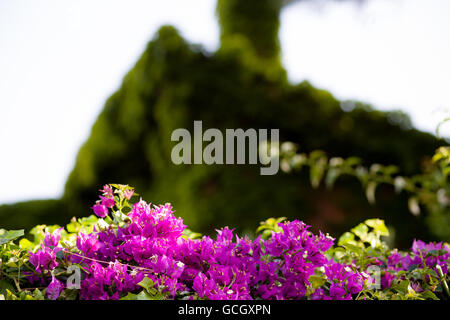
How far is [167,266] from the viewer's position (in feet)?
3.24

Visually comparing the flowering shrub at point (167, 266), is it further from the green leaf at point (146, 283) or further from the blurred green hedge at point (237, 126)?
the blurred green hedge at point (237, 126)

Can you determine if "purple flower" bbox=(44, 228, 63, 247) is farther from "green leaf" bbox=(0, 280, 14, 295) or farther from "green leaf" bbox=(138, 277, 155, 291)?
"green leaf" bbox=(138, 277, 155, 291)

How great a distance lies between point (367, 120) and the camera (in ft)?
17.8

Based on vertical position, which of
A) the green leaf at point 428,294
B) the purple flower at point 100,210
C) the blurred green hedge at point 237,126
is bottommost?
the green leaf at point 428,294

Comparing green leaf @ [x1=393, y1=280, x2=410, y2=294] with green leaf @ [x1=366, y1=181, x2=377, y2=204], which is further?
green leaf @ [x1=366, y1=181, x2=377, y2=204]

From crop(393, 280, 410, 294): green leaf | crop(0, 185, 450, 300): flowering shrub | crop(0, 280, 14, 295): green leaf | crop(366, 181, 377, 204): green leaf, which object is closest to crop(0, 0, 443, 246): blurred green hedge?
crop(366, 181, 377, 204): green leaf

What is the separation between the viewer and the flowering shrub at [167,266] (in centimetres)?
98

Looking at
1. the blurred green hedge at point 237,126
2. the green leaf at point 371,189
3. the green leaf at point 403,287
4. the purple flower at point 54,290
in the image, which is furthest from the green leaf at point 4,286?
the blurred green hedge at point 237,126

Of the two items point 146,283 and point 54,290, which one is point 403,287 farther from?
point 54,290

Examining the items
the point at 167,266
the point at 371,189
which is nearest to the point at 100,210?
the point at 167,266

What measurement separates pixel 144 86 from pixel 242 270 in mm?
5869

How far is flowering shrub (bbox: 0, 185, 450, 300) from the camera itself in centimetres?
98

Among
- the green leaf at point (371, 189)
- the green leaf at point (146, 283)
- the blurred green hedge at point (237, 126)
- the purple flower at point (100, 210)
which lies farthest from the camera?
the blurred green hedge at point (237, 126)
